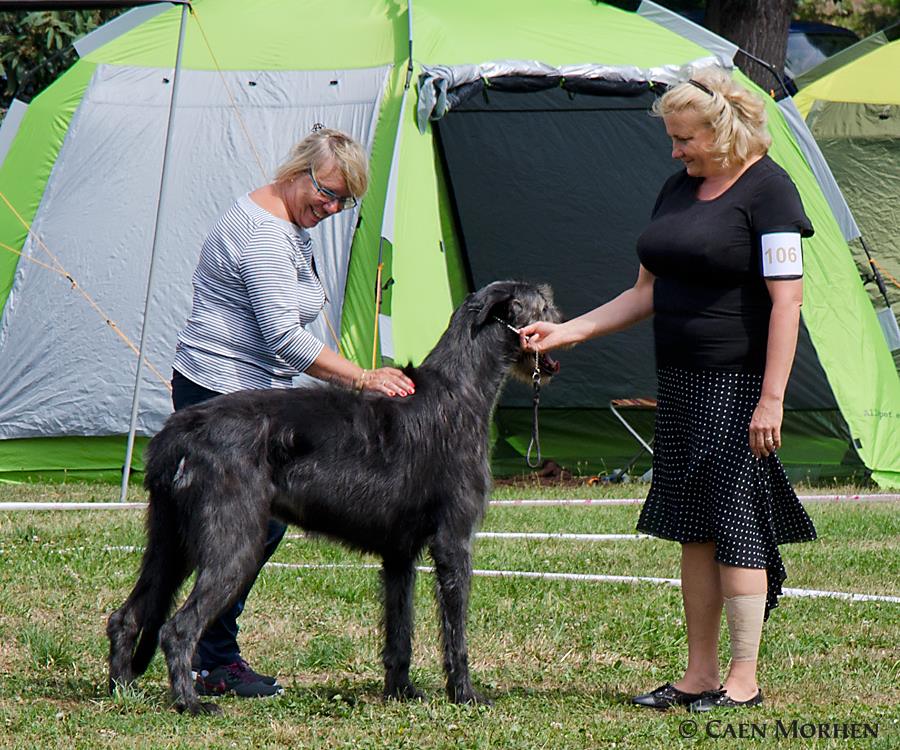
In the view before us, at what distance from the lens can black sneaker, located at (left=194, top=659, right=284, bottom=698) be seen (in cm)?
458

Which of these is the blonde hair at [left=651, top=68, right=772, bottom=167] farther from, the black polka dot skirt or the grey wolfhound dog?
the grey wolfhound dog

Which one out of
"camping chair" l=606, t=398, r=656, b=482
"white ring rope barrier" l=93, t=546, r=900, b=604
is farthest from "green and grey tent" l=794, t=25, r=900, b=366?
"white ring rope barrier" l=93, t=546, r=900, b=604

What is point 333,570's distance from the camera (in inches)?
247

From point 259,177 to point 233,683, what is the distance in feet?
17.0

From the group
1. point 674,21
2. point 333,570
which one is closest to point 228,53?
point 674,21

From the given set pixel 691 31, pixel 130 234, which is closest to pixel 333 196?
pixel 130 234

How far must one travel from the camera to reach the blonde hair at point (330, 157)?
441 centimetres

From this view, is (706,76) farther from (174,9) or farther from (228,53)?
(174,9)

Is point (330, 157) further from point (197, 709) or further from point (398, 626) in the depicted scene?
point (197, 709)

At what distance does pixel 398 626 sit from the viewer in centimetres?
454

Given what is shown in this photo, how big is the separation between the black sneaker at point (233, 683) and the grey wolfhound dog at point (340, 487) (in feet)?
0.88

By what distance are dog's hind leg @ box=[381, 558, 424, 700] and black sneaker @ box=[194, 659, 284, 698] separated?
394 millimetres

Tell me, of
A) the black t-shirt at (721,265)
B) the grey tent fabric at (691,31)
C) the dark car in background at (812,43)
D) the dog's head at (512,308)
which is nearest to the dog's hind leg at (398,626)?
the dog's head at (512,308)

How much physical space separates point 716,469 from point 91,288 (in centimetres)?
596
